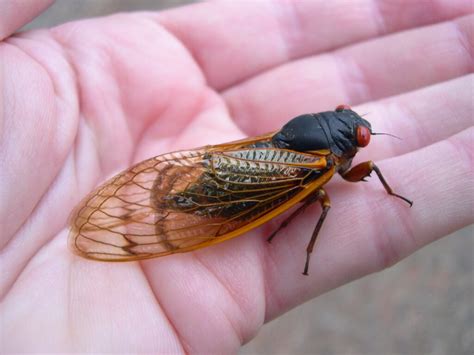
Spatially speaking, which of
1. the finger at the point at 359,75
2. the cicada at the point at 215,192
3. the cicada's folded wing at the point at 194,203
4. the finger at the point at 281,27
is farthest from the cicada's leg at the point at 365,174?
the finger at the point at 281,27

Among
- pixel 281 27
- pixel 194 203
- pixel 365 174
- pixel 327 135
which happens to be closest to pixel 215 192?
pixel 194 203

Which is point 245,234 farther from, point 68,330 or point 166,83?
point 166,83

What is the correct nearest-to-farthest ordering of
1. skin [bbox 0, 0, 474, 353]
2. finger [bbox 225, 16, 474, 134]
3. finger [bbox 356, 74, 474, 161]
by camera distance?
skin [bbox 0, 0, 474, 353] < finger [bbox 356, 74, 474, 161] < finger [bbox 225, 16, 474, 134]

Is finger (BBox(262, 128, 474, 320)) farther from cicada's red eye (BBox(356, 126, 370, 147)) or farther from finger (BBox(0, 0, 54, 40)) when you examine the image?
finger (BBox(0, 0, 54, 40))

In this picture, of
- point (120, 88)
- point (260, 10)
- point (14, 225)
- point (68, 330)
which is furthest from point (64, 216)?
point (260, 10)

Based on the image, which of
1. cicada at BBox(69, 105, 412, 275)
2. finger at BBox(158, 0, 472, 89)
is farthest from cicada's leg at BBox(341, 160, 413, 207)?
finger at BBox(158, 0, 472, 89)

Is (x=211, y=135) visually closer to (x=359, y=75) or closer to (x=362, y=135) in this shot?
(x=362, y=135)
